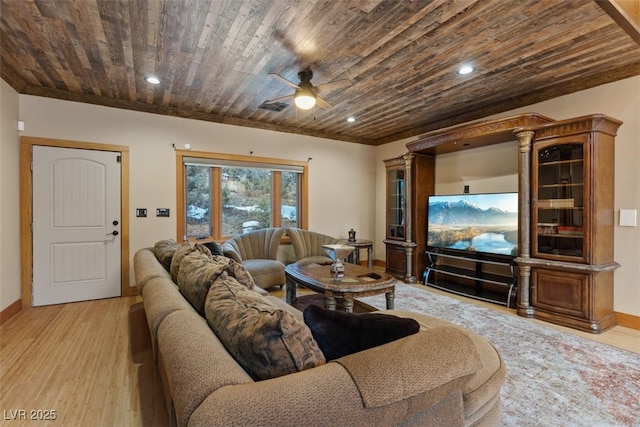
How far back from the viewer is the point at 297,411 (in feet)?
2.48

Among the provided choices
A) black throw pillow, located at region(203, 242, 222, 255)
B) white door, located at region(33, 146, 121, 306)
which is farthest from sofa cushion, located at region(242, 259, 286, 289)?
white door, located at region(33, 146, 121, 306)

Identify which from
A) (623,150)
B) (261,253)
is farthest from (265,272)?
(623,150)

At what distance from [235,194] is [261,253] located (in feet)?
3.61

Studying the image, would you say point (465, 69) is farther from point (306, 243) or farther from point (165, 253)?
point (165, 253)

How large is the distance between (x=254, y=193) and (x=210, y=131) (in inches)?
47.4

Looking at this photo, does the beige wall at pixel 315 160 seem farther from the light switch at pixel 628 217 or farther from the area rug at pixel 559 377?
the area rug at pixel 559 377

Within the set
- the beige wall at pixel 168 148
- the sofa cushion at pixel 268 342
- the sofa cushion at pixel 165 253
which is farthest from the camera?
the beige wall at pixel 168 148

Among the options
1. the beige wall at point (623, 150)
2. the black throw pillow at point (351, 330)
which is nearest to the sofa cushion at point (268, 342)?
the black throw pillow at point (351, 330)

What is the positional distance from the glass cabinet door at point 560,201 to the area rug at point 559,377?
2.92 feet

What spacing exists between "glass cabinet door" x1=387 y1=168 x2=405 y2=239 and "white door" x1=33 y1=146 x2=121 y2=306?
14.2 ft

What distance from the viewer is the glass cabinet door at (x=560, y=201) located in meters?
3.30

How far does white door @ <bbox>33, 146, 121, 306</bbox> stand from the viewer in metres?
3.81

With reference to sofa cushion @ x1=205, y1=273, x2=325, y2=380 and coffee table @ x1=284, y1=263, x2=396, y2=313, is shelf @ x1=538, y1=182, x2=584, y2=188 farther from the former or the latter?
sofa cushion @ x1=205, y1=273, x2=325, y2=380

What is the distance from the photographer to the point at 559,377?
2275mm
